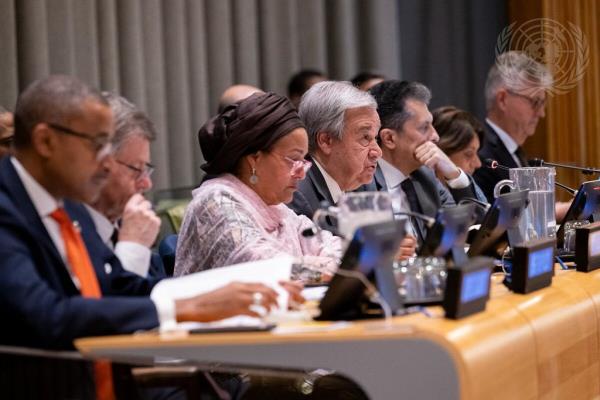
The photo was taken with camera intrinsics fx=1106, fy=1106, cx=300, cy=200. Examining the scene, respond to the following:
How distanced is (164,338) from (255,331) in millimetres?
189

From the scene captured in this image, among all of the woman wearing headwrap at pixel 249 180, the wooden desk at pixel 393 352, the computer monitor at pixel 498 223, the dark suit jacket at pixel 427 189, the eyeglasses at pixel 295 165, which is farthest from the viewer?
the dark suit jacket at pixel 427 189

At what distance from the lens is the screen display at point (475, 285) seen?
94.8 inches

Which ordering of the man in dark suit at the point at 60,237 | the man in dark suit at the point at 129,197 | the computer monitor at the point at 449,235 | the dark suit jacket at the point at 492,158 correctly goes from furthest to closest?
the dark suit jacket at the point at 492,158 → the man in dark suit at the point at 129,197 → the computer monitor at the point at 449,235 → the man in dark suit at the point at 60,237

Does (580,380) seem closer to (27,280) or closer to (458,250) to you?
(458,250)

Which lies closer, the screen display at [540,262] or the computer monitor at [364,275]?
the computer monitor at [364,275]

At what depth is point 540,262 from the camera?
2904 millimetres

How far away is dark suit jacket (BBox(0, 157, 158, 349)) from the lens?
230cm

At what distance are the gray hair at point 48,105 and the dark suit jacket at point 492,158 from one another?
3262 mm

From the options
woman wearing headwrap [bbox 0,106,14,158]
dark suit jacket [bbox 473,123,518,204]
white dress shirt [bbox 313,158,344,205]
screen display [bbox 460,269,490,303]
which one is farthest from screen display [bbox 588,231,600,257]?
dark suit jacket [bbox 473,123,518,204]

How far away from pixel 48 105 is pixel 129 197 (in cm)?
54

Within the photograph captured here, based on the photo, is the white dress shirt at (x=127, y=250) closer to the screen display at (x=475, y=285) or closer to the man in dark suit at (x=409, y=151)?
the screen display at (x=475, y=285)

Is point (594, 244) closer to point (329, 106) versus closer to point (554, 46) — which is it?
point (329, 106)

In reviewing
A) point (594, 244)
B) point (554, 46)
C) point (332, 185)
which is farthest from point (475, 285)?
point (554, 46)

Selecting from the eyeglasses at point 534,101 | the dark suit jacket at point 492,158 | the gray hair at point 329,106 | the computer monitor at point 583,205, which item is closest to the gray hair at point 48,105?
the gray hair at point 329,106
